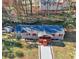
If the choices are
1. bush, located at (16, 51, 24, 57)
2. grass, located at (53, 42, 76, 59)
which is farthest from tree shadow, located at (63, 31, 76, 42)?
bush, located at (16, 51, 24, 57)

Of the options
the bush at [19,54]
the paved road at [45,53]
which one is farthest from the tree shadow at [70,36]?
the bush at [19,54]

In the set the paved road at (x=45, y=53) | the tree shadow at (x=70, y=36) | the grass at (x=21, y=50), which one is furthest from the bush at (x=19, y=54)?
the tree shadow at (x=70, y=36)

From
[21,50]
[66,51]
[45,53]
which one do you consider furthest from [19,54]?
[66,51]

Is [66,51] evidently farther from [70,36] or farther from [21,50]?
[21,50]

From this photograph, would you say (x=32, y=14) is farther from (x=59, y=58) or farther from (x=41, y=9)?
(x=59, y=58)

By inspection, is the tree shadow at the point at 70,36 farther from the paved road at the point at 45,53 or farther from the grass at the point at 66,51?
the paved road at the point at 45,53

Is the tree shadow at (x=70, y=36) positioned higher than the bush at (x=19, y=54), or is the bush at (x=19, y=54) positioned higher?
the tree shadow at (x=70, y=36)

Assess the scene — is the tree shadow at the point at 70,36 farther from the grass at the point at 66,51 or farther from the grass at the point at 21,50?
the grass at the point at 21,50

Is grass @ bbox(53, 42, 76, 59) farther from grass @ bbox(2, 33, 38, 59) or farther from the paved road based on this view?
grass @ bbox(2, 33, 38, 59)

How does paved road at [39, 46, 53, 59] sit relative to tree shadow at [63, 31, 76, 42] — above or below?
below

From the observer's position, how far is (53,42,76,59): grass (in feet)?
4.51

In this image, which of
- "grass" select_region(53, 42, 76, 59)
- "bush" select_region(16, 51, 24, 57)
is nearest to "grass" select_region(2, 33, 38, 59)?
"bush" select_region(16, 51, 24, 57)

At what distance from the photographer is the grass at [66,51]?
1.37 meters

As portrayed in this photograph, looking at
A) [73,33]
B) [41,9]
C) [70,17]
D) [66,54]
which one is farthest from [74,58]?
[41,9]
